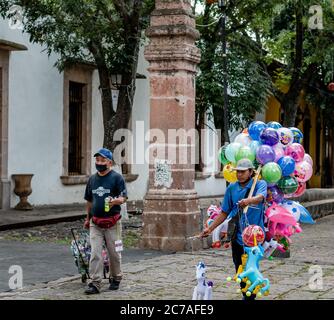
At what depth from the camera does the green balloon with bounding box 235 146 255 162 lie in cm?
783

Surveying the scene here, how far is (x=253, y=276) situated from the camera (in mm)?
7250

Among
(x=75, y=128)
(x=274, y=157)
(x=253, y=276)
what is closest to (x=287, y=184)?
(x=274, y=157)

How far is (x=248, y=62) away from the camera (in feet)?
62.6

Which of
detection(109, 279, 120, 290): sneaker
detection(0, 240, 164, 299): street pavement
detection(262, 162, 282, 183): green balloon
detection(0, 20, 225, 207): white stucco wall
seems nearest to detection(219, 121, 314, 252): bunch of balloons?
detection(262, 162, 282, 183): green balloon

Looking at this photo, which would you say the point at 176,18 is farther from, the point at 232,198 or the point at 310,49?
the point at 310,49

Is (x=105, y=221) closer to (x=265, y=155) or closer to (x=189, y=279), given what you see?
(x=189, y=279)

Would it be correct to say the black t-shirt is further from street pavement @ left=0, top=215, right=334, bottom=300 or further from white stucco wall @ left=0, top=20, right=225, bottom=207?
white stucco wall @ left=0, top=20, right=225, bottom=207

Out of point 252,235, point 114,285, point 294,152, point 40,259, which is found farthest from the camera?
point 40,259

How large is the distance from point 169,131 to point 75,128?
8.65m

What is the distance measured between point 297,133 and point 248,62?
10.5 m

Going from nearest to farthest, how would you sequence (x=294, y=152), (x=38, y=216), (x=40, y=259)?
(x=294, y=152)
(x=40, y=259)
(x=38, y=216)

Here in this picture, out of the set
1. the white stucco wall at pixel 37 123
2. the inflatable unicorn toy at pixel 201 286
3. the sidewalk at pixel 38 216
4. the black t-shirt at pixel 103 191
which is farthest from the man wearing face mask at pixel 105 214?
the white stucco wall at pixel 37 123
